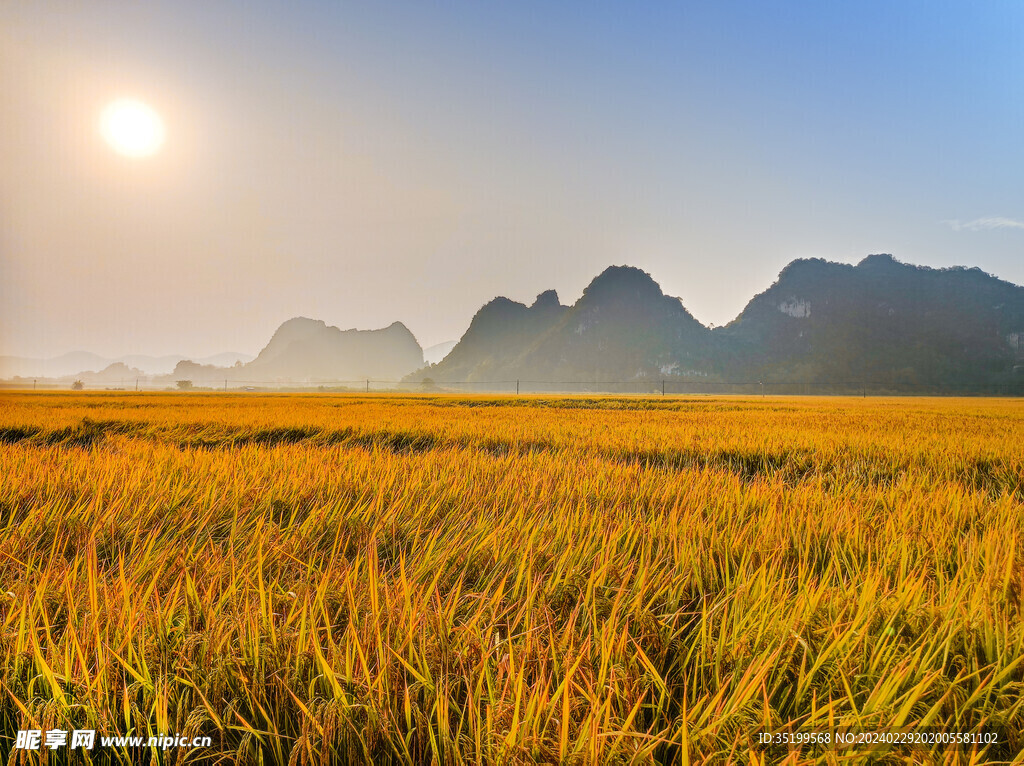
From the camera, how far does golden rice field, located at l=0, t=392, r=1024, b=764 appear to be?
69 centimetres

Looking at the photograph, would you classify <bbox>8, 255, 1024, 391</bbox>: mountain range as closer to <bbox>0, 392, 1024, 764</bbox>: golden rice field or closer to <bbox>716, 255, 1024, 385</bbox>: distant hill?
<bbox>716, 255, 1024, 385</bbox>: distant hill

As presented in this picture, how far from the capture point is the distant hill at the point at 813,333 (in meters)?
108

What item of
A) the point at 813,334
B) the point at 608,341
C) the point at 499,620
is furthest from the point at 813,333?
the point at 499,620

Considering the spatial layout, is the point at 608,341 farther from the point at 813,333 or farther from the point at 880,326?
the point at 880,326

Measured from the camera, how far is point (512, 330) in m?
184

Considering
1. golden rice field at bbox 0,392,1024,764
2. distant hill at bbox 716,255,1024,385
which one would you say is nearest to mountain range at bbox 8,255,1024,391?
distant hill at bbox 716,255,1024,385

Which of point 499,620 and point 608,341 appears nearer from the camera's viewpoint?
point 499,620

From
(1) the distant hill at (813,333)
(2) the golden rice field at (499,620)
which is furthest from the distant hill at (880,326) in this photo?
(2) the golden rice field at (499,620)

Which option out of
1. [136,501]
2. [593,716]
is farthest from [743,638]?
[136,501]

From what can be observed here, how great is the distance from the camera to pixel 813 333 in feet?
389

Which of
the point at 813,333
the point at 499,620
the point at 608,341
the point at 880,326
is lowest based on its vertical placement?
the point at 499,620

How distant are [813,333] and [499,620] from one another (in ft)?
468

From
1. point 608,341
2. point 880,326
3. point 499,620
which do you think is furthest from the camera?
point 608,341

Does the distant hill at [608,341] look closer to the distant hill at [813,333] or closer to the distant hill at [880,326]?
the distant hill at [813,333]
